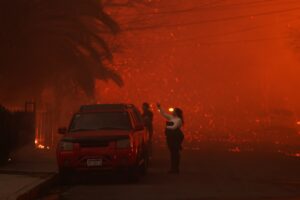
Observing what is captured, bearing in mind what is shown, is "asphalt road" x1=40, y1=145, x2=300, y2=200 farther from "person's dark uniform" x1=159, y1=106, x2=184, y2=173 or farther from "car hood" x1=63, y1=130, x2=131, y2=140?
"car hood" x1=63, y1=130, x2=131, y2=140

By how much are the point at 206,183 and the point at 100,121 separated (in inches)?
125

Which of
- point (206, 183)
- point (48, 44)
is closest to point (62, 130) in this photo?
point (206, 183)

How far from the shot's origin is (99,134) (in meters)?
17.6

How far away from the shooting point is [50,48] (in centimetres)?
3522

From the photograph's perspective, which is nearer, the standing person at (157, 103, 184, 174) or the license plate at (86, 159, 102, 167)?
the license plate at (86, 159, 102, 167)

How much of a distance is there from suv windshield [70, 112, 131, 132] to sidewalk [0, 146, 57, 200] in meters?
1.22

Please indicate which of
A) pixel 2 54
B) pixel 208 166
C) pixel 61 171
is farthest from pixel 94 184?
pixel 2 54

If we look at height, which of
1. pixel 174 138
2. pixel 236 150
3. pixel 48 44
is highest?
pixel 48 44

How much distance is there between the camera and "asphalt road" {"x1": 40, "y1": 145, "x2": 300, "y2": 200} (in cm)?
1482

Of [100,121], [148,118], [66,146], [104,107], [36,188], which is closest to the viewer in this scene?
[36,188]

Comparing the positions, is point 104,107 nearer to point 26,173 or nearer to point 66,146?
point 66,146

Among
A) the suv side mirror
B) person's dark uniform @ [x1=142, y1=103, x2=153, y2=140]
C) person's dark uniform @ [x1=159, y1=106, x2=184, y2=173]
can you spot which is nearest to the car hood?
the suv side mirror

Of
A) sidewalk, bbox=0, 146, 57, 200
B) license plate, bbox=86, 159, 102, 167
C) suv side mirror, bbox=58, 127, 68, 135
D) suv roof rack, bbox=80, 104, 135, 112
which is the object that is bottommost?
sidewalk, bbox=0, 146, 57, 200

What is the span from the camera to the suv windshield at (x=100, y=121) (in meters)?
18.6
